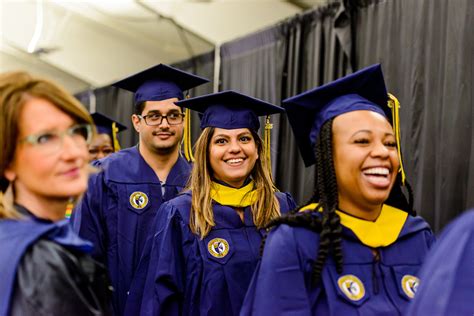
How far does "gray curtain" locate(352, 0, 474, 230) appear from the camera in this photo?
3354mm

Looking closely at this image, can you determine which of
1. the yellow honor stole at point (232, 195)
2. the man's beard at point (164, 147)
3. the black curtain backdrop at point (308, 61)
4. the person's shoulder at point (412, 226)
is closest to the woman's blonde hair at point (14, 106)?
the person's shoulder at point (412, 226)

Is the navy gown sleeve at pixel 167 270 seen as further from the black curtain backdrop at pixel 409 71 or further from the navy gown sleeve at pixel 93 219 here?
the black curtain backdrop at pixel 409 71

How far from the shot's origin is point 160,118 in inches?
140

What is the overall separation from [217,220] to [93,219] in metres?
0.88

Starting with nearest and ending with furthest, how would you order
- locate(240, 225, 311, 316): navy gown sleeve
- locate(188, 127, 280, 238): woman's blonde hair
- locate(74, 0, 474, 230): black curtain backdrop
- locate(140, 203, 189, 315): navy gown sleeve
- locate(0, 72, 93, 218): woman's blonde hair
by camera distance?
locate(0, 72, 93, 218): woman's blonde hair < locate(240, 225, 311, 316): navy gown sleeve < locate(140, 203, 189, 315): navy gown sleeve < locate(188, 127, 280, 238): woman's blonde hair < locate(74, 0, 474, 230): black curtain backdrop

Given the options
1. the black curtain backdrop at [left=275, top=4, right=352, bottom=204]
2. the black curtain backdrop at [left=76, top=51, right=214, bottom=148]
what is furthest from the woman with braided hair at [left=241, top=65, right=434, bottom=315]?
the black curtain backdrop at [left=76, top=51, right=214, bottom=148]

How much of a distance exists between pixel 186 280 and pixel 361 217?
979mm

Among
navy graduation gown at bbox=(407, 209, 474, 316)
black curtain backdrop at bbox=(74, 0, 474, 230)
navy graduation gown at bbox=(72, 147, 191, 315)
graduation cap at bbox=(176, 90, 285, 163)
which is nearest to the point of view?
navy graduation gown at bbox=(407, 209, 474, 316)

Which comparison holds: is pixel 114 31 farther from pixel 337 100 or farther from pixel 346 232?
pixel 346 232

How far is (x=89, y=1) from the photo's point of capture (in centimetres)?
689

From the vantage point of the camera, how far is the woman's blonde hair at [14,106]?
1.39 metres

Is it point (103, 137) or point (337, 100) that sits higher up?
point (103, 137)

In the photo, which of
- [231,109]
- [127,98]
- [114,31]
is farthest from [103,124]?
[114,31]

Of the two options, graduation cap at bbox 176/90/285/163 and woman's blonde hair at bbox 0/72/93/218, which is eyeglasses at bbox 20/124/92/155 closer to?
woman's blonde hair at bbox 0/72/93/218
